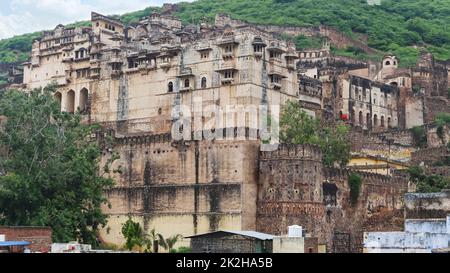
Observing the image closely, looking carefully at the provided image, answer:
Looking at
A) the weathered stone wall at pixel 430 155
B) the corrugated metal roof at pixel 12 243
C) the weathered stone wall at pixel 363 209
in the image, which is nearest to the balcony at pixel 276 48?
the weathered stone wall at pixel 363 209

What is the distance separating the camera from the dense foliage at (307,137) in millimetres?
50969

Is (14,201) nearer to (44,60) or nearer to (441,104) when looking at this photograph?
(44,60)

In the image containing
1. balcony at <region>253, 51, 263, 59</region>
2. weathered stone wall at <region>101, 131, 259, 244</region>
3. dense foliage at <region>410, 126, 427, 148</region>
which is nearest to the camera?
weathered stone wall at <region>101, 131, 259, 244</region>

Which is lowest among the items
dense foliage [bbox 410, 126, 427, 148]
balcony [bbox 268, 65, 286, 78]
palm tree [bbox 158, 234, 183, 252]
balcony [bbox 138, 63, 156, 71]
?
palm tree [bbox 158, 234, 183, 252]

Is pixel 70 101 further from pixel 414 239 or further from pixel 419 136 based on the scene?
pixel 414 239

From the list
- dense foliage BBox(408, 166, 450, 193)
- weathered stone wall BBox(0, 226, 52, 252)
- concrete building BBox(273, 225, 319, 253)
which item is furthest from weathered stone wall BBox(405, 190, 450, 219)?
weathered stone wall BBox(0, 226, 52, 252)

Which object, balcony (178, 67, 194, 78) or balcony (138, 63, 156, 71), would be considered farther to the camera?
balcony (138, 63, 156, 71)

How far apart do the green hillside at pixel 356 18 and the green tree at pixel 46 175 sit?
183 feet

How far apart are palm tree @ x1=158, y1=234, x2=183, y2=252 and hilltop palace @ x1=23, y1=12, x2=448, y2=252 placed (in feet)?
2.31

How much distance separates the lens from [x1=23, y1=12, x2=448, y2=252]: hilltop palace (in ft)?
145

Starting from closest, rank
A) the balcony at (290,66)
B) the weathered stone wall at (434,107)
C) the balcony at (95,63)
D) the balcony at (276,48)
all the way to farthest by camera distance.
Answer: the balcony at (276,48) → the balcony at (290,66) → the balcony at (95,63) → the weathered stone wall at (434,107)

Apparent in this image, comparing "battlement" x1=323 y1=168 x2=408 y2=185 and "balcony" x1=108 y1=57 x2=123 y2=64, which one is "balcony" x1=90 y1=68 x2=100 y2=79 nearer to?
"balcony" x1=108 y1=57 x2=123 y2=64

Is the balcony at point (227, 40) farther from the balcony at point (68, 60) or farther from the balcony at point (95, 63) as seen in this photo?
the balcony at point (68, 60)
